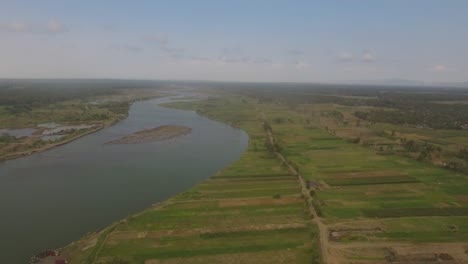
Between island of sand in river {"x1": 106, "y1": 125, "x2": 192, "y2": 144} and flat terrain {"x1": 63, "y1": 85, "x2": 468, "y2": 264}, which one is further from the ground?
island of sand in river {"x1": 106, "y1": 125, "x2": 192, "y2": 144}

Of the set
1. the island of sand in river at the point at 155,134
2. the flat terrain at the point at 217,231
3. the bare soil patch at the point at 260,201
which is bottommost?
the flat terrain at the point at 217,231

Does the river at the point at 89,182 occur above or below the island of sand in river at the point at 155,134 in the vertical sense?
below

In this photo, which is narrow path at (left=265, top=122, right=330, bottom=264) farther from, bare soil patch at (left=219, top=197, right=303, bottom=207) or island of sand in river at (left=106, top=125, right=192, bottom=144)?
island of sand in river at (left=106, top=125, right=192, bottom=144)

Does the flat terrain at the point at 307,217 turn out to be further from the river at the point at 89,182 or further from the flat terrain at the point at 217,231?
the river at the point at 89,182

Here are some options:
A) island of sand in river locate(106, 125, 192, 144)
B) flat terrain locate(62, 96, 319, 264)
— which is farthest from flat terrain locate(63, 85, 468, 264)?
→ island of sand in river locate(106, 125, 192, 144)

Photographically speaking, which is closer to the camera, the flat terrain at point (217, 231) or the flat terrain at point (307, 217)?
A: the flat terrain at point (217, 231)

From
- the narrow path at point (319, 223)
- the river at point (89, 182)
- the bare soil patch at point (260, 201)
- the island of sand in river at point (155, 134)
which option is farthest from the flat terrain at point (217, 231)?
the island of sand in river at point (155, 134)
